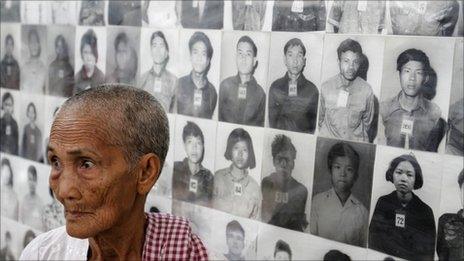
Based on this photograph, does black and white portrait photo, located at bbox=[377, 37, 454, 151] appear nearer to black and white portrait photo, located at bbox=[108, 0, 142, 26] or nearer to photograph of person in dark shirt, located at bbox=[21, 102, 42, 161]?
black and white portrait photo, located at bbox=[108, 0, 142, 26]

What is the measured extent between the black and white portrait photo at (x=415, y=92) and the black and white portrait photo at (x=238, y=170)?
0.39 metres

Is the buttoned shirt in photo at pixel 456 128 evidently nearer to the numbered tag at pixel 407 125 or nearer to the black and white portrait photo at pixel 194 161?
the numbered tag at pixel 407 125

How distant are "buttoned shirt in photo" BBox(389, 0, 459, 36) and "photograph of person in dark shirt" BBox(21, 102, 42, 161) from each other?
148 centimetres

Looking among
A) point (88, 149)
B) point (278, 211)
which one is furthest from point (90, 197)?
point (278, 211)

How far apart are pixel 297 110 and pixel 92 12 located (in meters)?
0.91

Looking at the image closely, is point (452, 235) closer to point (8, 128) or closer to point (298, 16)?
point (298, 16)

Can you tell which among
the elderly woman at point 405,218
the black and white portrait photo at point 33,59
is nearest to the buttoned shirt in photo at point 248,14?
the elderly woman at point 405,218

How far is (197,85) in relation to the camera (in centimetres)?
170

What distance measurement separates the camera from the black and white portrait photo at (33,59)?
7.04ft

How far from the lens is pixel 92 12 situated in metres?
1.97

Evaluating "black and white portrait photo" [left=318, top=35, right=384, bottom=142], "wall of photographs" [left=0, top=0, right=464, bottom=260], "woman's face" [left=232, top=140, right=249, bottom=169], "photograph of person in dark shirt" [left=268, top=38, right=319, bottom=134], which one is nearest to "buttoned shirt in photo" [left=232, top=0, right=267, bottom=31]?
"wall of photographs" [left=0, top=0, right=464, bottom=260]

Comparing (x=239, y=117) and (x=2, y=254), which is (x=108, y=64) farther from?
(x=2, y=254)

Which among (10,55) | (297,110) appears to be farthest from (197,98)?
(10,55)

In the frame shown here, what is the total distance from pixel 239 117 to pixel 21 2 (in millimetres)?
1163
